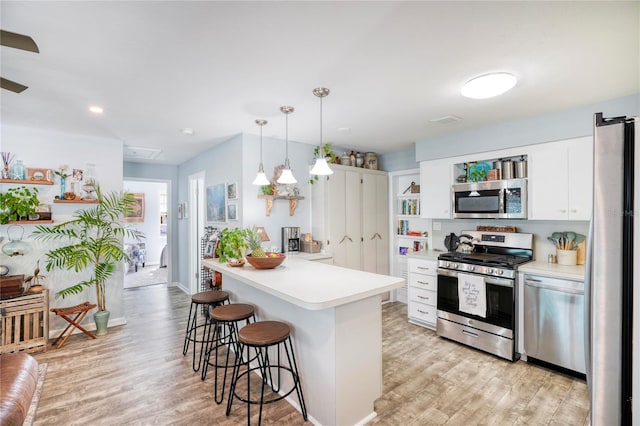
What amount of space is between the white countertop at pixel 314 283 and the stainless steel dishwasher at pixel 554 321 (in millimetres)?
1622

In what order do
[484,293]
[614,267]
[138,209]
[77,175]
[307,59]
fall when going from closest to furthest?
[614,267] → [307,59] → [484,293] → [77,175] → [138,209]

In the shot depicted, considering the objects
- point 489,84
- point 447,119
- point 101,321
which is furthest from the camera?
point 101,321

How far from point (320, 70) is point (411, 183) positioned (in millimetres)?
3134

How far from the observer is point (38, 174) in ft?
11.4

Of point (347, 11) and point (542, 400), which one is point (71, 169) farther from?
point (542, 400)

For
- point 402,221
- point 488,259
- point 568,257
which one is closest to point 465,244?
point 488,259

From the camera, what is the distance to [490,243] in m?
3.65

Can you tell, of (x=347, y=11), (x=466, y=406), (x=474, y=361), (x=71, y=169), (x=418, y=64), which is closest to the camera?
(x=347, y=11)

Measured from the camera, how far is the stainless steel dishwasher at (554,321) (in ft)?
8.54

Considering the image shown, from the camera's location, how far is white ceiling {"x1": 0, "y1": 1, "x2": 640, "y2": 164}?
1545 mm

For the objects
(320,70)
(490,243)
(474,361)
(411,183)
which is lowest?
(474,361)

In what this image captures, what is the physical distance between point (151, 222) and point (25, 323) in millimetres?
5959

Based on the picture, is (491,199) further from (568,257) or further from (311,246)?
(311,246)

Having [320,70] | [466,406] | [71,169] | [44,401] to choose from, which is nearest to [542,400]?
[466,406]
